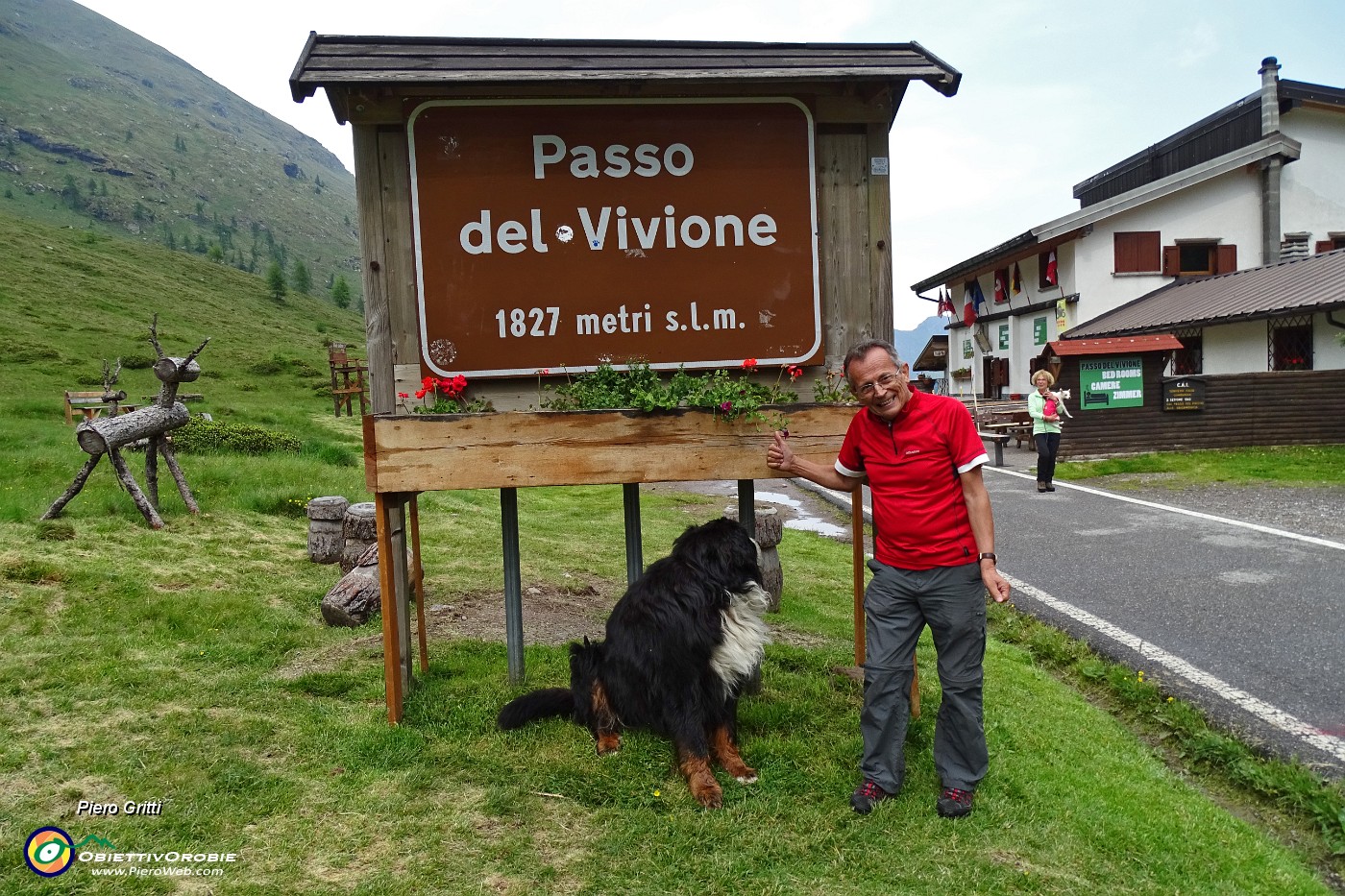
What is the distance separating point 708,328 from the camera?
14.1ft

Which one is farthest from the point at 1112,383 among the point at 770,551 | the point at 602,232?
the point at 602,232

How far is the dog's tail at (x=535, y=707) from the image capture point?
4.03 m

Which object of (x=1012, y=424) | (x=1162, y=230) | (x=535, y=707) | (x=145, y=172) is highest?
(x=145, y=172)

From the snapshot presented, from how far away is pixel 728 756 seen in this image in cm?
365

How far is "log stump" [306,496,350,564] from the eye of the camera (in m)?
7.58

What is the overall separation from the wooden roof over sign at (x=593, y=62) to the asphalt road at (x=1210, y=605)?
3922 mm

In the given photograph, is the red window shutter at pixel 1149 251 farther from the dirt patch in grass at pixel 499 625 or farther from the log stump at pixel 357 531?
the log stump at pixel 357 531

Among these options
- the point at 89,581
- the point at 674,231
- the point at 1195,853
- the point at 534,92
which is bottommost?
the point at 1195,853

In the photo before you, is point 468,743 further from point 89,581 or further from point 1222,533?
point 1222,533

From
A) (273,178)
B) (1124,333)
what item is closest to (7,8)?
(273,178)

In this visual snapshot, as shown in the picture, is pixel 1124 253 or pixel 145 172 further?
pixel 145 172

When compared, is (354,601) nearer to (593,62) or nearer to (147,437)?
(593,62)

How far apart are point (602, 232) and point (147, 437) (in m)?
7.19

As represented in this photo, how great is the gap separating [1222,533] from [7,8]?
934ft
